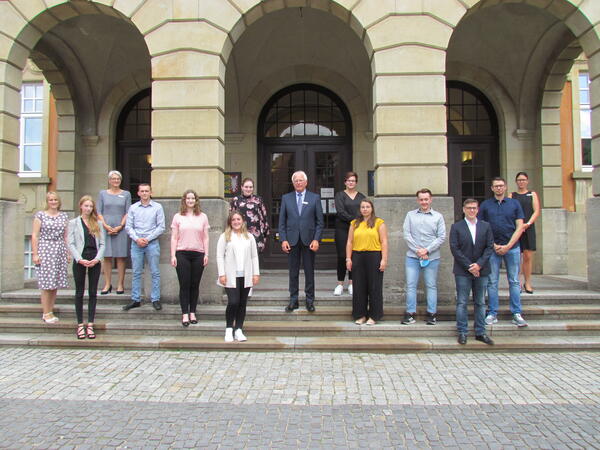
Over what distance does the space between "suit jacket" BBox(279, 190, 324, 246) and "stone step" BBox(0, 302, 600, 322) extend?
45.6 inches

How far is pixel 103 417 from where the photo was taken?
4.00 metres

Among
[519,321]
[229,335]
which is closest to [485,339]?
[519,321]

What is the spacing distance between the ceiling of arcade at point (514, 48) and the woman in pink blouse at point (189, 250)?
7954mm

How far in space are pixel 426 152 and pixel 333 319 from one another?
3224 mm

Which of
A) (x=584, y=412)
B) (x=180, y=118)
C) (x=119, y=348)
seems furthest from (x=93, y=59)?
(x=584, y=412)

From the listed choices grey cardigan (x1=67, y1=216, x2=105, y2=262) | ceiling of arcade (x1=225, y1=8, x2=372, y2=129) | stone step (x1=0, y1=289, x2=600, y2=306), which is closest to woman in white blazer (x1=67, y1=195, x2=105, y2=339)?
grey cardigan (x1=67, y1=216, x2=105, y2=262)

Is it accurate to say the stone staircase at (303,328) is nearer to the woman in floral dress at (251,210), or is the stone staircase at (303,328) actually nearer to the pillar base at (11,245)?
the pillar base at (11,245)

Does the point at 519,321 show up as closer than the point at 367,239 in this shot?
Yes

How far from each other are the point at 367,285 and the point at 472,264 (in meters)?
1.55

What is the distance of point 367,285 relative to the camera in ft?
21.8

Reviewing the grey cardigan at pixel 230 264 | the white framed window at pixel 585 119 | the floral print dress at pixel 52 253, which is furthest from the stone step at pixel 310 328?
the white framed window at pixel 585 119

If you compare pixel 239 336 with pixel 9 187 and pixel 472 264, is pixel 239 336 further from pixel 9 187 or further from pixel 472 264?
pixel 9 187

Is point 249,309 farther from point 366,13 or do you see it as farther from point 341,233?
point 366,13

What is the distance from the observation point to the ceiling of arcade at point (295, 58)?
10625mm
